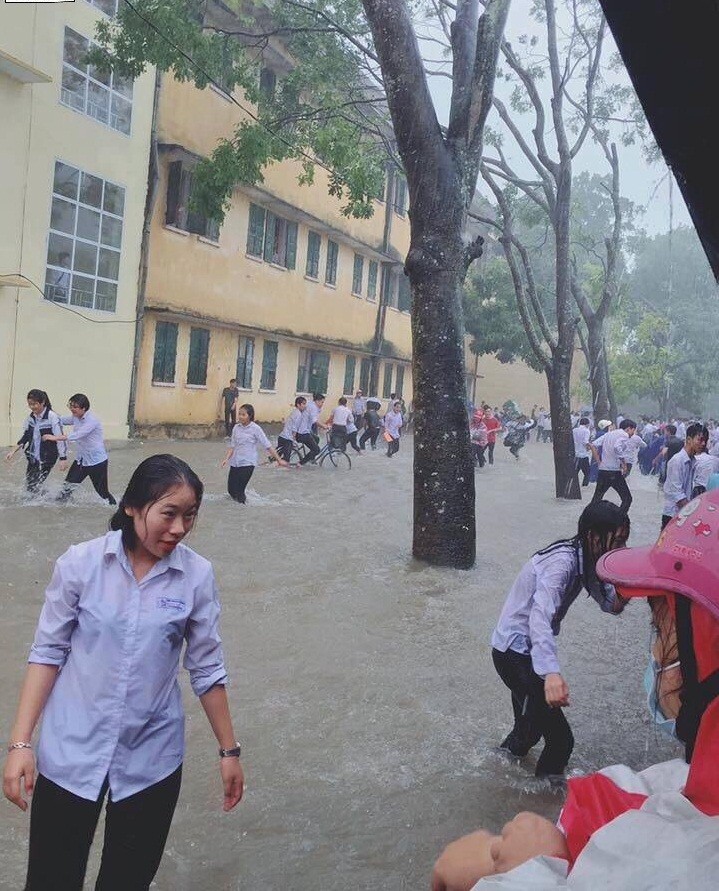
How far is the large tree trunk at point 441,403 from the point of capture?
9.11 meters

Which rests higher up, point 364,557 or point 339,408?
point 339,408

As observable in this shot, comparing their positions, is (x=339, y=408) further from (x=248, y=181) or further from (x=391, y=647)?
(x=391, y=647)

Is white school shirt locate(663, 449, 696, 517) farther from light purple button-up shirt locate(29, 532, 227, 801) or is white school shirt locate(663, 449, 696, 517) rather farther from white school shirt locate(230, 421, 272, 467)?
light purple button-up shirt locate(29, 532, 227, 801)

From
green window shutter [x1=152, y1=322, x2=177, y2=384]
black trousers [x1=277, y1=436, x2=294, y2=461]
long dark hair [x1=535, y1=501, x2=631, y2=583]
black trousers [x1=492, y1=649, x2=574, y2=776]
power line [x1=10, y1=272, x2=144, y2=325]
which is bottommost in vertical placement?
black trousers [x1=492, y1=649, x2=574, y2=776]

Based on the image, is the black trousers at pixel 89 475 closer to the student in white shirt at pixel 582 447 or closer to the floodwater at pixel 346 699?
the floodwater at pixel 346 699

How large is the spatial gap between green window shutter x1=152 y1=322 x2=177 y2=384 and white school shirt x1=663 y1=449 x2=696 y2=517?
1401 centimetres

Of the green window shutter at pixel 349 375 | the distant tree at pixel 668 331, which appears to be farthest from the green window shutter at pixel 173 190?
the distant tree at pixel 668 331

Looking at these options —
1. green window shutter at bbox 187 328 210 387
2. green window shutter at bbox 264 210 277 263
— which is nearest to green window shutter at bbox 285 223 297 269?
green window shutter at bbox 264 210 277 263

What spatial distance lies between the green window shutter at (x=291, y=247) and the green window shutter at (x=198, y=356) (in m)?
4.60

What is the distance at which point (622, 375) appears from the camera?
143ft

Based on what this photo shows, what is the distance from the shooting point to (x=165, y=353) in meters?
21.1

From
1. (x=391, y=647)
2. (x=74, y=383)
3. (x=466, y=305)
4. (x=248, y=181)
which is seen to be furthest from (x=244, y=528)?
(x=466, y=305)

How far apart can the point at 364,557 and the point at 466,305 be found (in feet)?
89.8

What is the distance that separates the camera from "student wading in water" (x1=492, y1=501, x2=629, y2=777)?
3.90 meters
